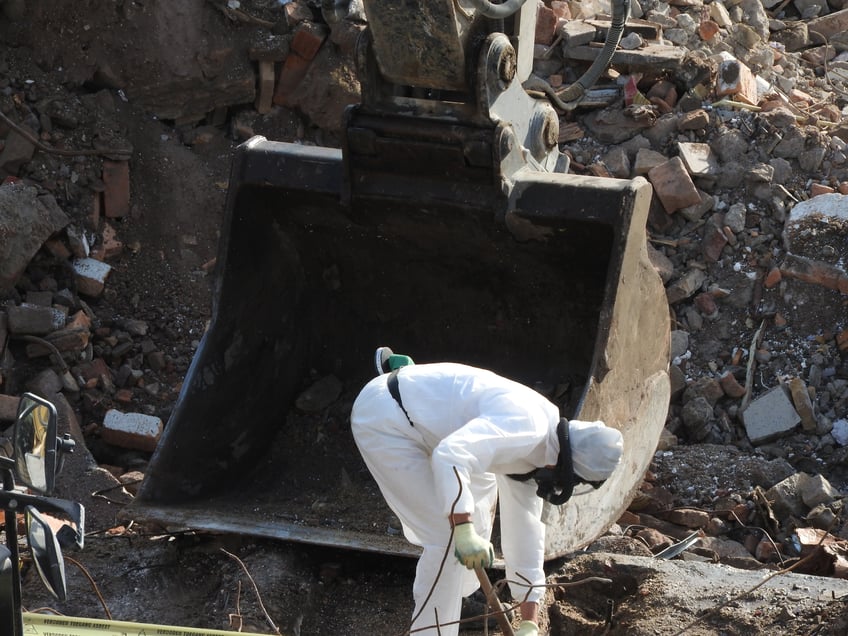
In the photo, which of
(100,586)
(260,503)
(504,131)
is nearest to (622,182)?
(504,131)

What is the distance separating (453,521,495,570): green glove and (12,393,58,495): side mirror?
1.23 m

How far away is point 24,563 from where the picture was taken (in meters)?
4.72

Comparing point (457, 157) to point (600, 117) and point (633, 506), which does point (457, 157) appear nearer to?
point (633, 506)

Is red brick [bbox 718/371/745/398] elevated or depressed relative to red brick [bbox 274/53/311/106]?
depressed

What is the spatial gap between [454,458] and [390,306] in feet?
7.15

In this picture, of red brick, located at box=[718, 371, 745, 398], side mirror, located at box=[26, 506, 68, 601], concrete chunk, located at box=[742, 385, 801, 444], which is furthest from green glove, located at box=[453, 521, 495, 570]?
red brick, located at box=[718, 371, 745, 398]

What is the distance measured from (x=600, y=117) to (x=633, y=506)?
2663 millimetres

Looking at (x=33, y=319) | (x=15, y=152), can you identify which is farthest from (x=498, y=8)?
(x=15, y=152)

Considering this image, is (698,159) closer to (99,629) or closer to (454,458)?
(454,458)

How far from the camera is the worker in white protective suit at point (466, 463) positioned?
358 centimetres

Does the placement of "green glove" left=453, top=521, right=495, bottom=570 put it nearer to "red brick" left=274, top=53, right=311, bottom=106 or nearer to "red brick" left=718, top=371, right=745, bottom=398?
"red brick" left=718, top=371, right=745, bottom=398

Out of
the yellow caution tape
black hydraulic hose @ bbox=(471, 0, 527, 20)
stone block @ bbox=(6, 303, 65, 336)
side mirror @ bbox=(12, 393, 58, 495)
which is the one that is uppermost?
black hydraulic hose @ bbox=(471, 0, 527, 20)

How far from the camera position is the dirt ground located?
433 cm

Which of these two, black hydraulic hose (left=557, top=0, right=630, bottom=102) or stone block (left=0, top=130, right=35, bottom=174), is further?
stone block (left=0, top=130, right=35, bottom=174)
